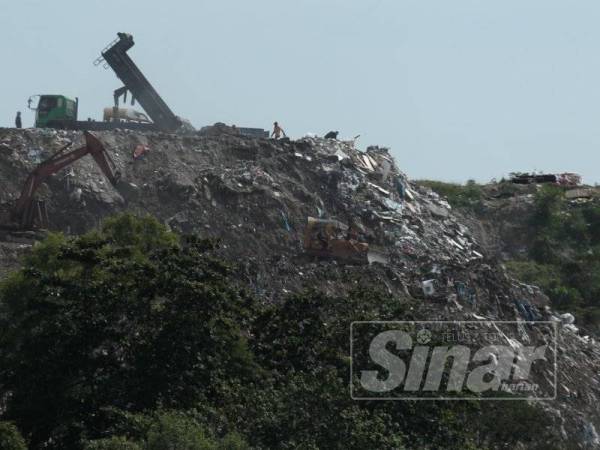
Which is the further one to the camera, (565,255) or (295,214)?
(565,255)

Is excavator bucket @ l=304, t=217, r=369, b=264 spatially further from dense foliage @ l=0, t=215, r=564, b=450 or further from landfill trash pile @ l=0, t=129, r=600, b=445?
dense foliage @ l=0, t=215, r=564, b=450

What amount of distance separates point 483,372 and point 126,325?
5.63 m

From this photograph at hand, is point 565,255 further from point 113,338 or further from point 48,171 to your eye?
point 113,338

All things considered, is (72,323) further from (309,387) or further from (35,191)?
(35,191)

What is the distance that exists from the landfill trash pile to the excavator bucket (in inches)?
2.7

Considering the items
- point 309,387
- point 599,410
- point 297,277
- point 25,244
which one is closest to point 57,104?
point 25,244

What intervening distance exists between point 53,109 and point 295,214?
8.60 meters

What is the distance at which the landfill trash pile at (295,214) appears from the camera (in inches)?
997

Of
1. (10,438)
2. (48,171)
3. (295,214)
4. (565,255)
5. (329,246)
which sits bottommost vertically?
(10,438)

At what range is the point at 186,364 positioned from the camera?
1612cm

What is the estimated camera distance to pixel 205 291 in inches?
653

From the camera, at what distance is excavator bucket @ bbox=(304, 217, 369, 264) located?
87.7 feet

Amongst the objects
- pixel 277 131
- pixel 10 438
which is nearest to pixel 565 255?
pixel 277 131

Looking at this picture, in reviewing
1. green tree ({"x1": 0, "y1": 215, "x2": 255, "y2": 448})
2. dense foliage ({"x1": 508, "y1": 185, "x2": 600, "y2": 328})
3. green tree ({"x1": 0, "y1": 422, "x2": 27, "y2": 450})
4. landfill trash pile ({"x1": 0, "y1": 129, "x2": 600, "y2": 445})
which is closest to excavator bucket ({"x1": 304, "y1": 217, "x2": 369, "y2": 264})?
landfill trash pile ({"x1": 0, "y1": 129, "x2": 600, "y2": 445})
